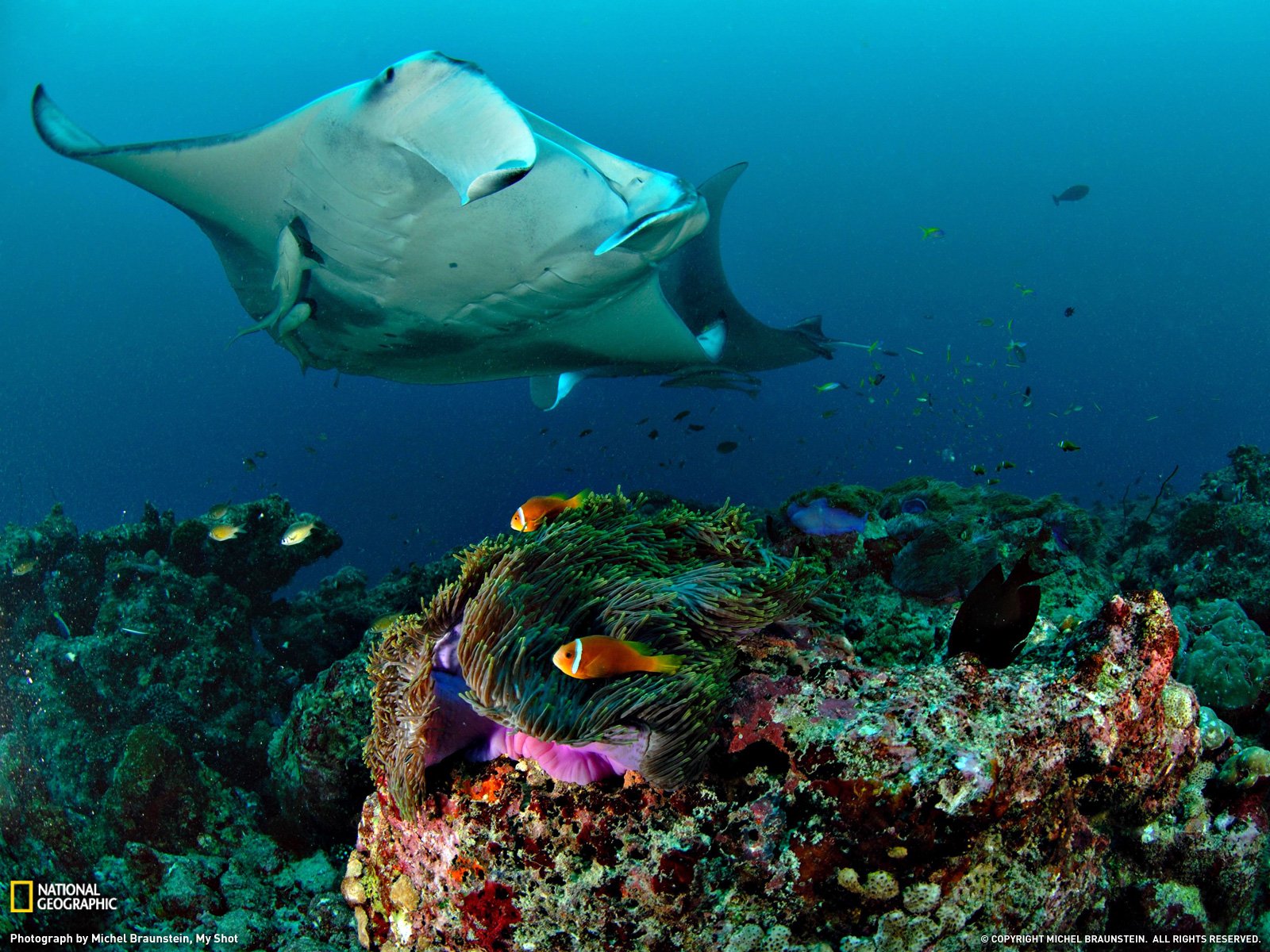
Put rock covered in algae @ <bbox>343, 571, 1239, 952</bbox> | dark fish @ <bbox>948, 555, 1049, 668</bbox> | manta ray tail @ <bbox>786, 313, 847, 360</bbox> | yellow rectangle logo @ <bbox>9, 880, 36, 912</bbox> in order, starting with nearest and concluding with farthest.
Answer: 1. rock covered in algae @ <bbox>343, 571, 1239, 952</bbox>
2. dark fish @ <bbox>948, 555, 1049, 668</bbox>
3. yellow rectangle logo @ <bbox>9, 880, 36, 912</bbox>
4. manta ray tail @ <bbox>786, 313, 847, 360</bbox>

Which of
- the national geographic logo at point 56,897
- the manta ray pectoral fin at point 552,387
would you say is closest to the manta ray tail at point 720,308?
the manta ray pectoral fin at point 552,387

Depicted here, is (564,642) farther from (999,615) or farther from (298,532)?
(298,532)

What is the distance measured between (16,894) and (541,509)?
2.78 m

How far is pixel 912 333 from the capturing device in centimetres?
9612

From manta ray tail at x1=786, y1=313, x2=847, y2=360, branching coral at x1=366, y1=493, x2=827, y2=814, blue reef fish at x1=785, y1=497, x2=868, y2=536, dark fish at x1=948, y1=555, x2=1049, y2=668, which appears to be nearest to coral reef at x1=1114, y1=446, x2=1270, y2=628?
manta ray tail at x1=786, y1=313, x2=847, y2=360

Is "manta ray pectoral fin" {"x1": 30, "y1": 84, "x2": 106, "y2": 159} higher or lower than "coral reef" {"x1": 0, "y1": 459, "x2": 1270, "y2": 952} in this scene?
higher

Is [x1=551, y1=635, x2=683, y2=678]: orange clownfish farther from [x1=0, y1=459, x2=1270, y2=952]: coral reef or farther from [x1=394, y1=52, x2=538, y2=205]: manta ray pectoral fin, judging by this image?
[x1=394, y1=52, x2=538, y2=205]: manta ray pectoral fin

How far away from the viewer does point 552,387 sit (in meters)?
8.13

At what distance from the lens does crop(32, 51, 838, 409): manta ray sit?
328cm

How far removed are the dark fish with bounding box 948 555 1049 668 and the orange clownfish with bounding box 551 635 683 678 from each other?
1.25 m

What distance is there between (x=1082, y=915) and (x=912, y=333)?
106 meters

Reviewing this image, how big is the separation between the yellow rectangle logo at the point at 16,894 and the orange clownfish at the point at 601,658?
277cm

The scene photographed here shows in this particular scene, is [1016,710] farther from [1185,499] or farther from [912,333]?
[912,333]

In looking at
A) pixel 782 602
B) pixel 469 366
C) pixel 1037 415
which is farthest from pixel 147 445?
pixel 1037 415
